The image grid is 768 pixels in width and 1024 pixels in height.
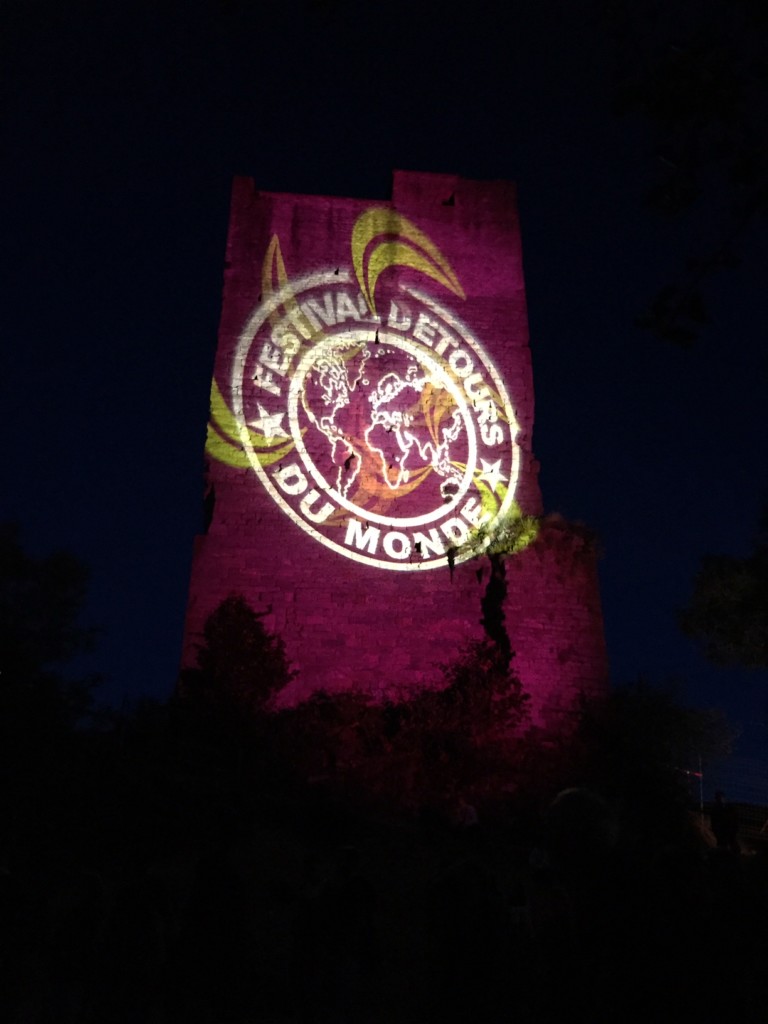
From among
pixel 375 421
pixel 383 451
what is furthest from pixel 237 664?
pixel 375 421

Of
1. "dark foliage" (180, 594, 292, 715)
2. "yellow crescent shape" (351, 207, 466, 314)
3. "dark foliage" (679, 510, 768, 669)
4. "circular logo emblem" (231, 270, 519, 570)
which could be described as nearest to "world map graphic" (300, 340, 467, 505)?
"circular logo emblem" (231, 270, 519, 570)

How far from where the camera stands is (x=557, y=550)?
12.3m

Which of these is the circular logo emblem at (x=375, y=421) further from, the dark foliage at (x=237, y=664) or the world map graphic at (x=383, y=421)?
the dark foliage at (x=237, y=664)

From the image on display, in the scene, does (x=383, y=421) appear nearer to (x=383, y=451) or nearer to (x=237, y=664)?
(x=383, y=451)

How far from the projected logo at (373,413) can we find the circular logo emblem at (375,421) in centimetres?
2

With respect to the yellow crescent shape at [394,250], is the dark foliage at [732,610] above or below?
below

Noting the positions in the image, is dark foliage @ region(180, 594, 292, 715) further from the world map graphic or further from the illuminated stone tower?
the world map graphic

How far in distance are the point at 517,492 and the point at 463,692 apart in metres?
3.38

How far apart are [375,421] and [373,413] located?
0.12m

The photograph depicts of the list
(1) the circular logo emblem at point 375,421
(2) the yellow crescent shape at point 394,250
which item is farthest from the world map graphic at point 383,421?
(2) the yellow crescent shape at point 394,250

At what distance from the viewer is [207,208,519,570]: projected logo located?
1245 cm

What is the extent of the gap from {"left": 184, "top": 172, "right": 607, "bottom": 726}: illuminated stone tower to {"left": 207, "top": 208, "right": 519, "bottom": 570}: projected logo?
3 cm

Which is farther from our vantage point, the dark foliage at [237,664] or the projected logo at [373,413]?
the projected logo at [373,413]

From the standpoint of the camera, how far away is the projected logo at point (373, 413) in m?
12.5
